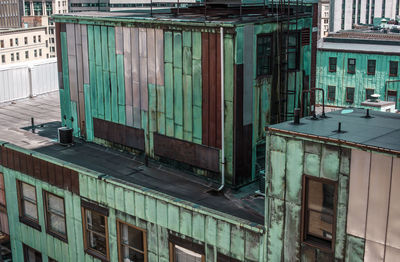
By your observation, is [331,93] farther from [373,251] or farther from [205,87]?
[373,251]

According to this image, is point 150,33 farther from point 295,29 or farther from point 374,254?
point 374,254

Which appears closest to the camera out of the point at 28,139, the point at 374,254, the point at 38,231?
the point at 374,254

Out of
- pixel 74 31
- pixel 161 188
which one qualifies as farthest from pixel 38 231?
pixel 74 31

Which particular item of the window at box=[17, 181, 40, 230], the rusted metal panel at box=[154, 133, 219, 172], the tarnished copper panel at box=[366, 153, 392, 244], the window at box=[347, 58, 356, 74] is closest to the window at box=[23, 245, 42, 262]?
the window at box=[17, 181, 40, 230]

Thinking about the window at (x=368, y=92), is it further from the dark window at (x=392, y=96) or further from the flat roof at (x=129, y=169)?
the flat roof at (x=129, y=169)

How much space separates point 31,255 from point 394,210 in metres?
21.6

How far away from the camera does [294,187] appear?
1889 centimetres

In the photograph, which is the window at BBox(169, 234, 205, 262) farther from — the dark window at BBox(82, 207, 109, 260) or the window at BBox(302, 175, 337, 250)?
the window at BBox(302, 175, 337, 250)

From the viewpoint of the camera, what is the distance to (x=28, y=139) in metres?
33.2

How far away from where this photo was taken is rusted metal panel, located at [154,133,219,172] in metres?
26.0

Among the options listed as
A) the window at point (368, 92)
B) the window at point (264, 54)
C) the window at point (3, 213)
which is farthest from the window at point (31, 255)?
the window at point (368, 92)

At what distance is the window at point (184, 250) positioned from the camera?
22.6m

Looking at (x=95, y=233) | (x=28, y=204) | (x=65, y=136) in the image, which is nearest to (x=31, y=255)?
(x=28, y=204)

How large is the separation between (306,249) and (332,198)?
85.2 inches
